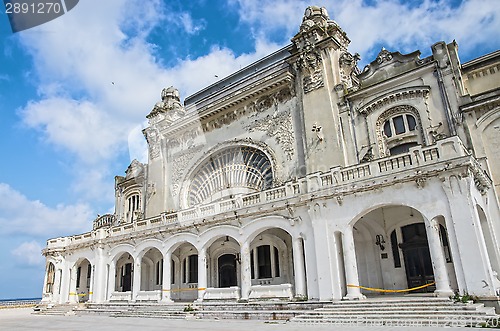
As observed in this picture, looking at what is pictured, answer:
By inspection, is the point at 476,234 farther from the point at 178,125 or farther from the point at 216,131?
the point at 178,125

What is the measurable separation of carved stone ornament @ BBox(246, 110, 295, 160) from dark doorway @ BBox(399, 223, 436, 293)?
27.1 ft

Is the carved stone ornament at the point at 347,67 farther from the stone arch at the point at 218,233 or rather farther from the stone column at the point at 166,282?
the stone column at the point at 166,282

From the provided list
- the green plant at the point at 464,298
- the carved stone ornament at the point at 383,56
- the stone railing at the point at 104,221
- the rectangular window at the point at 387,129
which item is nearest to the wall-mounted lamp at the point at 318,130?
the rectangular window at the point at 387,129

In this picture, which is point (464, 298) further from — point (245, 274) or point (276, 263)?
point (276, 263)

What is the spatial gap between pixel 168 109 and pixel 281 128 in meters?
13.4

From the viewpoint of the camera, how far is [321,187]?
17625 mm

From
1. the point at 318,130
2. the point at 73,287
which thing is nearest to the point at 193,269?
the point at 73,287

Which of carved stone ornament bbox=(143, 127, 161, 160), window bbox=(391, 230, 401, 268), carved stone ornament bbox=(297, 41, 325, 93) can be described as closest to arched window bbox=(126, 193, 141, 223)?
carved stone ornament bbox=(143, 127, 161, 160)

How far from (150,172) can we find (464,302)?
25.5m

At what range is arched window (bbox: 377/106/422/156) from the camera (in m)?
19.8

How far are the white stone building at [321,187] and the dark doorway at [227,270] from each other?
10 centimetres

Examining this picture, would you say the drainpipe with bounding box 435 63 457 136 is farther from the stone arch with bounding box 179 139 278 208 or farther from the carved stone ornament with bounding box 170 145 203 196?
the carved stone ornament with bounding box 170 145 203 196

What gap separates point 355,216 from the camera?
16406 mm

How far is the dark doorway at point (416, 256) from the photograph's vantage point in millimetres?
17906
